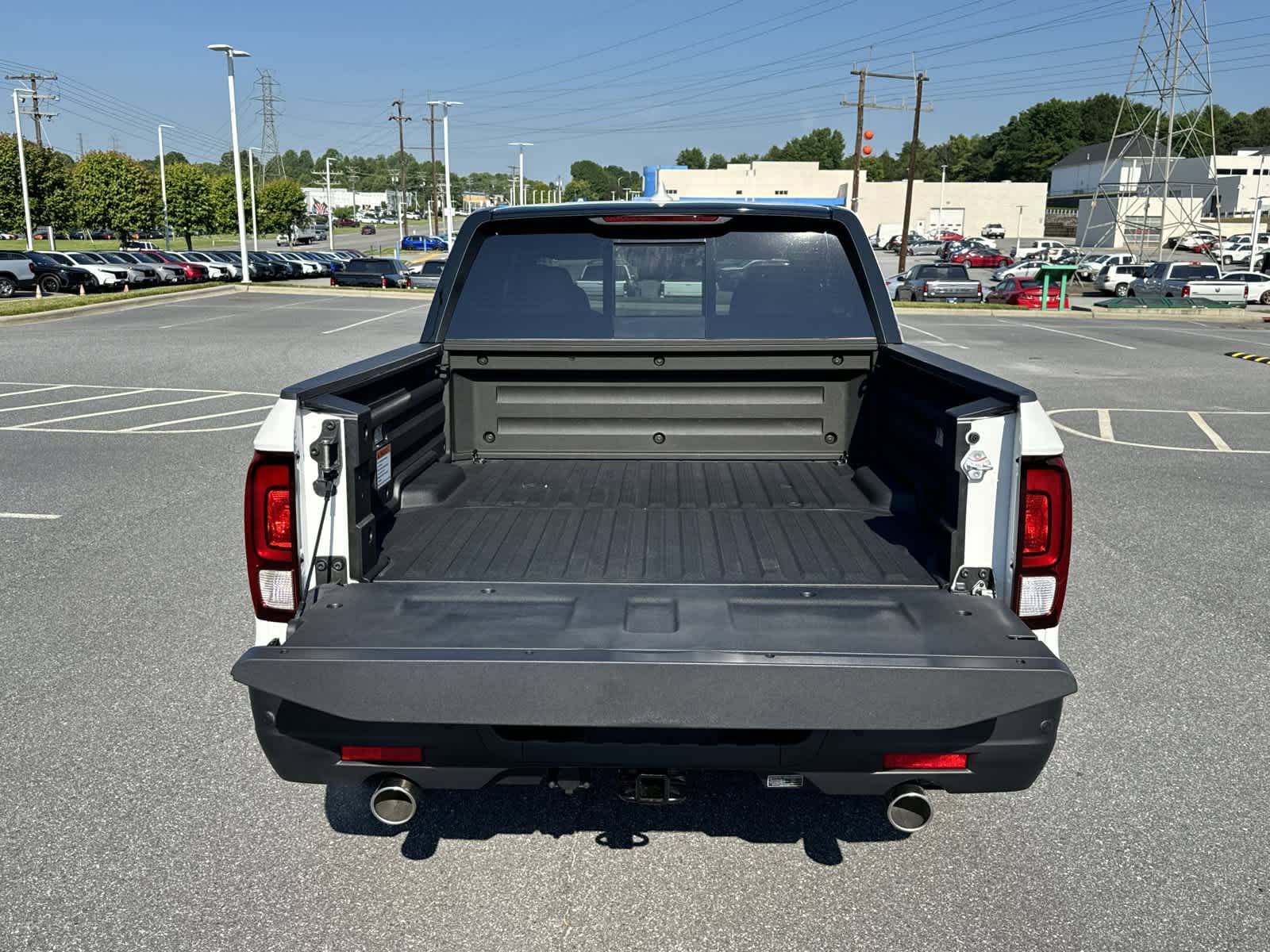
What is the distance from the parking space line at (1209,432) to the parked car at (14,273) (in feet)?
119

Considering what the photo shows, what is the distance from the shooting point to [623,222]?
14.4 feet

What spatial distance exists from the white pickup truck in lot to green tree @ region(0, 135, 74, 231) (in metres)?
68.6

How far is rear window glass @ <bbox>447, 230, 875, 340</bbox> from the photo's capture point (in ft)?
15.1

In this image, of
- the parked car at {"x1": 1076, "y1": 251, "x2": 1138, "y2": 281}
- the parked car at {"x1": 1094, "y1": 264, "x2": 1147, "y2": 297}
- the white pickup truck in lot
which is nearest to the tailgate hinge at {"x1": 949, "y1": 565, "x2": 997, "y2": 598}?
the white pickup truck in lot


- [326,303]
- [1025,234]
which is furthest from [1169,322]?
[1025,234]

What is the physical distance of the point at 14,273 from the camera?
117 feet

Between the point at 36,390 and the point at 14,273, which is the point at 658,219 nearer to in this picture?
the point at 36,390

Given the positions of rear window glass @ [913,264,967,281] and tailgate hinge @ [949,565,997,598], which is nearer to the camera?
tailgate hinge @ [949,565,997,598]

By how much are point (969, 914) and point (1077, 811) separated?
84cm

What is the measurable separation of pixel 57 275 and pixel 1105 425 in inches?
1431

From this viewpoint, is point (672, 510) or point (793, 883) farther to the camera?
point (672, 510)

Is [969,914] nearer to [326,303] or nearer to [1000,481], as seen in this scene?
Answer: [1000,481]

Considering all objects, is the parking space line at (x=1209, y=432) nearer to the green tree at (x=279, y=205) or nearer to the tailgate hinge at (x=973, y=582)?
the tailgate hinge at (x=973, y=582)

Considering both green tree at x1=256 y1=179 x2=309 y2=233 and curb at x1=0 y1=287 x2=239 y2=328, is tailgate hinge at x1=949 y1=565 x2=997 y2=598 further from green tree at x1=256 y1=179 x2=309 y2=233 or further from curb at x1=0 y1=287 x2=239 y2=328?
green tree at x1=256 y1=179 x2=309 y2=233
